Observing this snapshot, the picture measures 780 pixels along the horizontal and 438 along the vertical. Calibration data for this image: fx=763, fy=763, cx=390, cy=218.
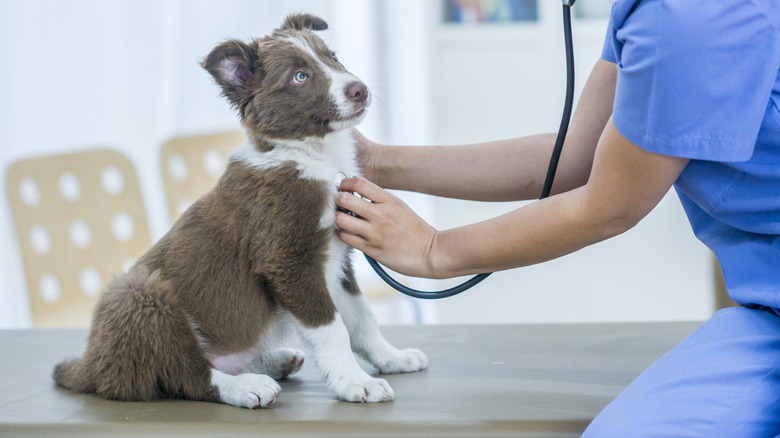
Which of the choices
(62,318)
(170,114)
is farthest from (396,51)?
(62,318)

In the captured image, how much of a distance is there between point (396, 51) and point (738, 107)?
2.52m

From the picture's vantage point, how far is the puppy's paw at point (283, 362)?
1.33 metres

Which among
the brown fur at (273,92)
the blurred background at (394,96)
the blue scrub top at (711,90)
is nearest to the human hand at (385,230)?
the brown fur at (273,92)

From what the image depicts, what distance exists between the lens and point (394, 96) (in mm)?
3326

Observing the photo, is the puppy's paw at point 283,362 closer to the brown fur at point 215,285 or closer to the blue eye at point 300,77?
the brown fur at point 215,285

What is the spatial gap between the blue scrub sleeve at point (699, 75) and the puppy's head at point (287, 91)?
1.52 ft

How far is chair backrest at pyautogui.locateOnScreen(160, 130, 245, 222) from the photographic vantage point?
107 inches

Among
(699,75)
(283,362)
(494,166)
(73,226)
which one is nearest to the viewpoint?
(699,75)

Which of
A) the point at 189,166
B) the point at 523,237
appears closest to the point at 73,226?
the point at 189,166

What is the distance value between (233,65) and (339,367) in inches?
20.2

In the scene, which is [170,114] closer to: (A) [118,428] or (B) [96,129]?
(B) [96,129]

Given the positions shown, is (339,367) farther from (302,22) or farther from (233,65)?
(302,22)

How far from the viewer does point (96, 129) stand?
9.29 feet

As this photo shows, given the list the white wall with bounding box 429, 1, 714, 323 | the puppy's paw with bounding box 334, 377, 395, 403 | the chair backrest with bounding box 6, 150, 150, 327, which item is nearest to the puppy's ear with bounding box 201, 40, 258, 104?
the puppy's paw with bounding box 334, 377, 395, 403
